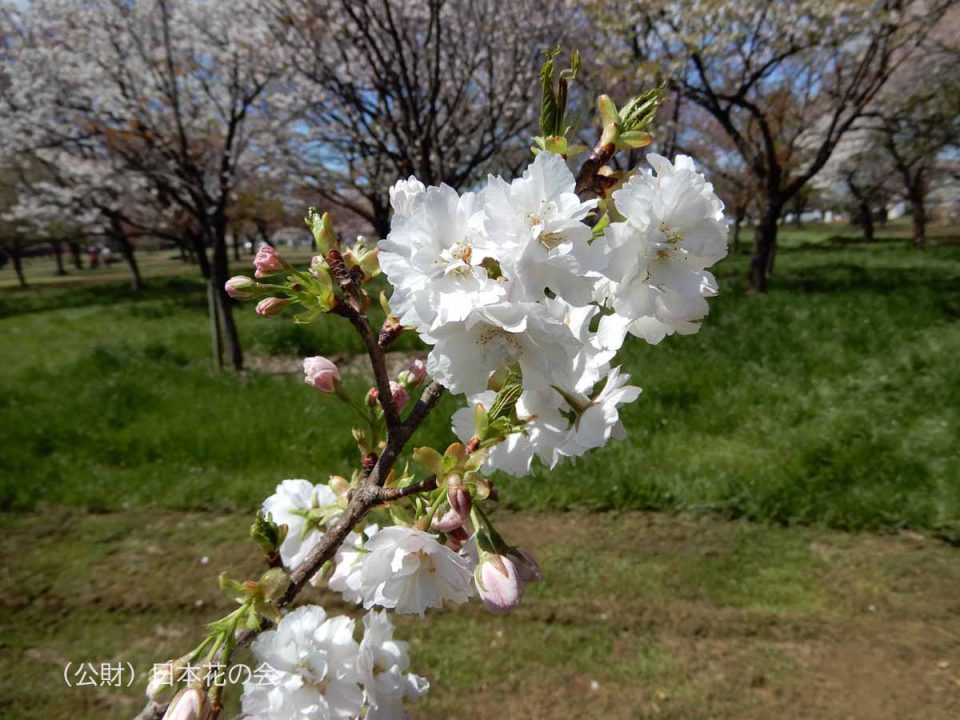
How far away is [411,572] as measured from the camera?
82 centimetres

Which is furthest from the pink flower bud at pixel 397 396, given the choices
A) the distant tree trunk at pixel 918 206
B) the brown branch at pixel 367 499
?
the distant tree trunk at pixel 918 206

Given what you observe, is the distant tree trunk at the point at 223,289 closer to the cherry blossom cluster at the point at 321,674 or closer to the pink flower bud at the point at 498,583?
the cherry blossom cluster at the point at 321,674

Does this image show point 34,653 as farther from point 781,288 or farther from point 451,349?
point 781,288

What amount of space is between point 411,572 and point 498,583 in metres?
0.13

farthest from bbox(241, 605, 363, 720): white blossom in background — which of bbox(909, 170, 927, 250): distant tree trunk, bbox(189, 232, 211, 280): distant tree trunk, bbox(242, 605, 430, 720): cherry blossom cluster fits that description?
bbox(909, 170, 927, 250): distant tree trunk

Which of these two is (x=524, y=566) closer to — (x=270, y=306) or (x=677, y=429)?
(x=270, y=306)

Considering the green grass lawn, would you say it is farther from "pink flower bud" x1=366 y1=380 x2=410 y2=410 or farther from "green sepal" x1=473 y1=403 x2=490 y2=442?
"green sepal" x1=473 y1=403 x2=490 y2=442

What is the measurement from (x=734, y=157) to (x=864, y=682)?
2026 cm

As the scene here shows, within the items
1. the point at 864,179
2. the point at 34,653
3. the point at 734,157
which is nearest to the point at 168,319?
the point at 34,653

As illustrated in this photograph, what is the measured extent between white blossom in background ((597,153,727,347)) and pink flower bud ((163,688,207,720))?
648 millimetres

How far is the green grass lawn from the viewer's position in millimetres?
3674

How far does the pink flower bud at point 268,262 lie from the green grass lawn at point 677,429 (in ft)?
10.3

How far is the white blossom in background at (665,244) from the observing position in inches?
26.8

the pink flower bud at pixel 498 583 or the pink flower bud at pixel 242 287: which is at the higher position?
the pink flower bud at pixel 242 287
